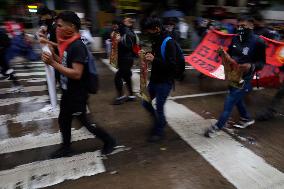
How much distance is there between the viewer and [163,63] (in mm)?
4504

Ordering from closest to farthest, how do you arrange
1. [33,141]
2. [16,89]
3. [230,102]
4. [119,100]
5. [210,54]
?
[230,102] → [33,141] → [119,100] → [16,89] → [210,54]

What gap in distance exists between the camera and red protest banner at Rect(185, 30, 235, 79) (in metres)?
8.43

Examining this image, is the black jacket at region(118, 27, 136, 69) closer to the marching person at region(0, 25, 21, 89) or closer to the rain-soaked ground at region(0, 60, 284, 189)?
the rain-soaked ground at region(0, 60, 284, 189)

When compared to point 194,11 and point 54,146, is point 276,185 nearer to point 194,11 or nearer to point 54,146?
point 54,146

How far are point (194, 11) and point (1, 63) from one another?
1485 centimetres

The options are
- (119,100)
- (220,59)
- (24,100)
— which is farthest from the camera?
(220,59)

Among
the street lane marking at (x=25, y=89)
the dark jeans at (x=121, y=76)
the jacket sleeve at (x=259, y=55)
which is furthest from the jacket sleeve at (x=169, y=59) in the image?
the street lane marking at (x=25, y=89)

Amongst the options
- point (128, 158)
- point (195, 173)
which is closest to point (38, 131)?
point (128, 158)

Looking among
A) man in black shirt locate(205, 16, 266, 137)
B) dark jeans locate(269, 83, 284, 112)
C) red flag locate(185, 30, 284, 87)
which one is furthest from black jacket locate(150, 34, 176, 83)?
red flag locate(185, 30, 284, 87)

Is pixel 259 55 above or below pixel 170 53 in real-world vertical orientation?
below

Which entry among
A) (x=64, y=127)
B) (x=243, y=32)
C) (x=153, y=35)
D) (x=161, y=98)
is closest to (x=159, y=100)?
(x=161, y=98)

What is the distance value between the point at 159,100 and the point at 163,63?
58 cm

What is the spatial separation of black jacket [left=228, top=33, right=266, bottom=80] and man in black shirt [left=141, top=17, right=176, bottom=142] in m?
1.13

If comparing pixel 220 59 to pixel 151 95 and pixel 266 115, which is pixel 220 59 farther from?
pixel 151 95
